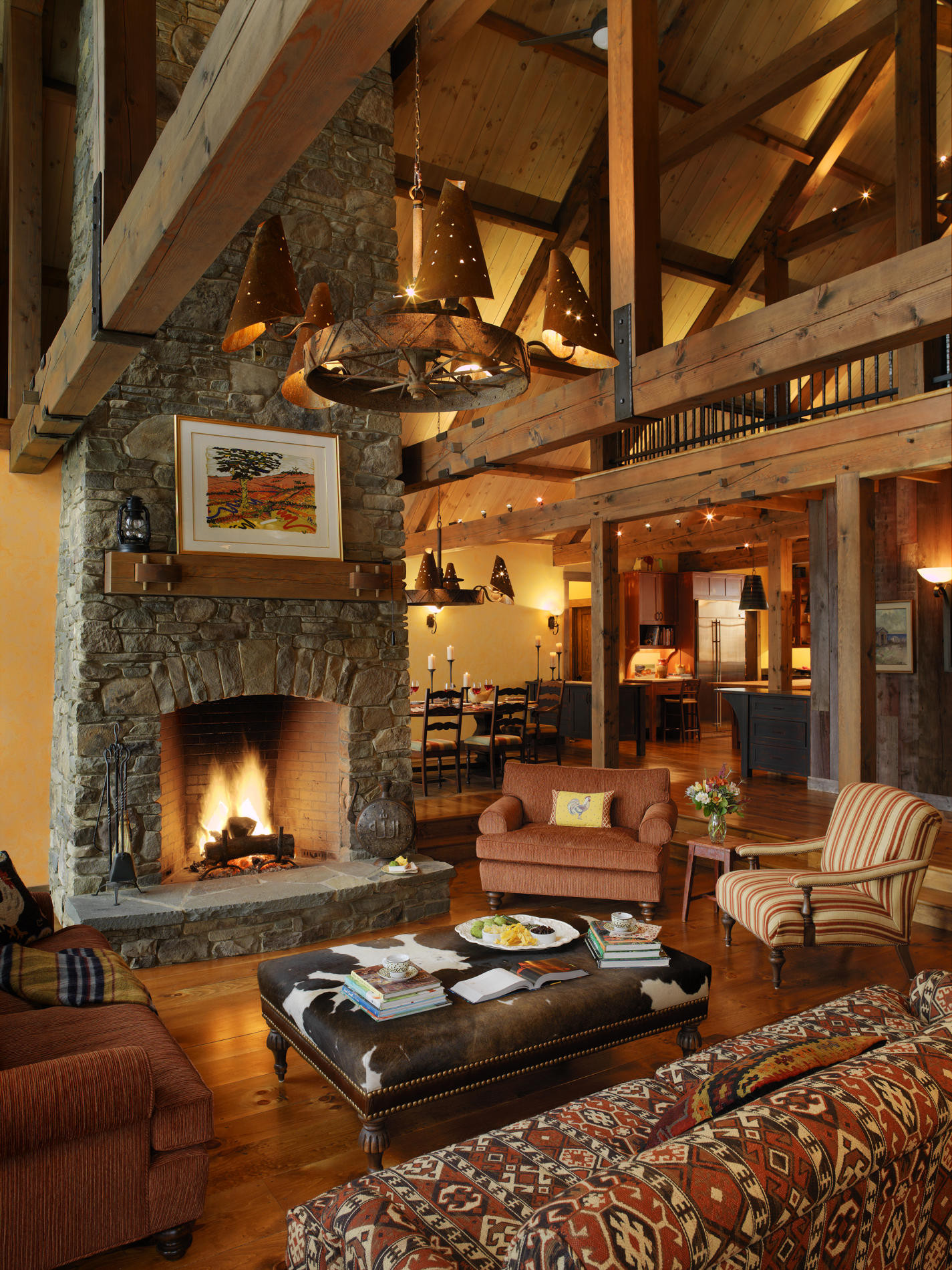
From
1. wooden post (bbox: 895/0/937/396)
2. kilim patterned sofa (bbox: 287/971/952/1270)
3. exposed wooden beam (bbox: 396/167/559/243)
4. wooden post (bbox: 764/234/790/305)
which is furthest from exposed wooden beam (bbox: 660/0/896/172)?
kilim patterned sofa (bbox: 287/971/952/1270)

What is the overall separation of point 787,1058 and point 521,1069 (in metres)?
1.40

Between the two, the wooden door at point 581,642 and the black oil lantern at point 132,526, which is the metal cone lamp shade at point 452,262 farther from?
the wooden door at point 581,642

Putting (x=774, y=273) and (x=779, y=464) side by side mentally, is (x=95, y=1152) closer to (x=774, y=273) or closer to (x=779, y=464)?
(x=779, y=464)

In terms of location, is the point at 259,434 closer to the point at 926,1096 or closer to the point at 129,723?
the point at 129,723

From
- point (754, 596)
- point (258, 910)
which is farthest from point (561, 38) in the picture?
point (754, 596)

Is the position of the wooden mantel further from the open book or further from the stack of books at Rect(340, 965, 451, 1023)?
the open book

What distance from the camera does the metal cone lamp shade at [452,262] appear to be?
257 centimetres

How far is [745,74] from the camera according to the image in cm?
838

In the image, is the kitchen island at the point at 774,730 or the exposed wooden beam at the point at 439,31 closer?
the exposed wooden beam at the point at 439,31

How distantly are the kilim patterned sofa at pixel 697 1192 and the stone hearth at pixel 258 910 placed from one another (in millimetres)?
2949

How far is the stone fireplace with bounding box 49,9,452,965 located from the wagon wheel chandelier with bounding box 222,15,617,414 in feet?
3.42

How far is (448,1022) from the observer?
9.34 feet

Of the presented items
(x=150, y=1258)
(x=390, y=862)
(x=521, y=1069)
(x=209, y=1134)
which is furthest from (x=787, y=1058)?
(x=390, y=862)

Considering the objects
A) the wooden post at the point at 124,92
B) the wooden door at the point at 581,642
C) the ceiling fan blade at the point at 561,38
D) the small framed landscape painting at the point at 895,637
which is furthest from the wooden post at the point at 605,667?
the wooden door at the point at 581,642
